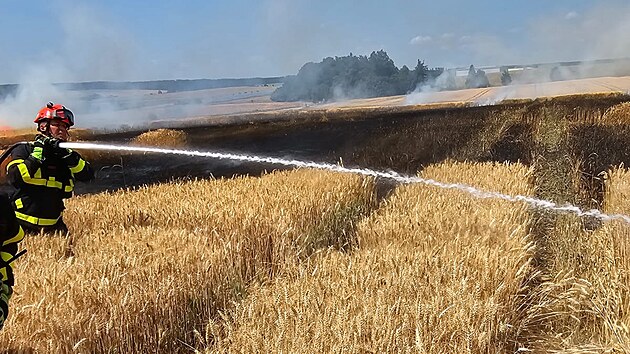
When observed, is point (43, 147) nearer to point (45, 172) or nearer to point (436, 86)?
point (45, 172)

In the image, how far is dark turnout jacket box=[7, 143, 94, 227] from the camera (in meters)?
5.22

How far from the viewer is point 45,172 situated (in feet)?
18.0

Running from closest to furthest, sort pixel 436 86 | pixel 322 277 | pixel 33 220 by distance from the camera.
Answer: pixel 322 277 < pixel 33 220 < pixel 436 86

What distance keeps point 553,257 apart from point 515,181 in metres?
3.12

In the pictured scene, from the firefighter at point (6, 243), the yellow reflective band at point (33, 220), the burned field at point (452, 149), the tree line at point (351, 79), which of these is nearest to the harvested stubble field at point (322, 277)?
the yellow reflective band at point (33, 220)

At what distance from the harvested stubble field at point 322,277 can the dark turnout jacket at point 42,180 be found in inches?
12.1

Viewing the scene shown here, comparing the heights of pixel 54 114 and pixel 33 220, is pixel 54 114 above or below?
above

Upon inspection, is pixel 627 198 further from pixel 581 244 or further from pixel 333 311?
pixel 333 311

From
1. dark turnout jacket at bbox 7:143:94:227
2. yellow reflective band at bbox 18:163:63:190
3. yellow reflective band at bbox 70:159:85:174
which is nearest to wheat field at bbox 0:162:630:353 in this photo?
dark turnout jacket at bbox 7:143:94:227

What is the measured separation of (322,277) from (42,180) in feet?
9.82

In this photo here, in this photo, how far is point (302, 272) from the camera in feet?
17.1

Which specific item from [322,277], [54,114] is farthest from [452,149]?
[54,114]

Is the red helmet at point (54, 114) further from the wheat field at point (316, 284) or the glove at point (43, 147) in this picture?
the wheat field at point (316, 284)

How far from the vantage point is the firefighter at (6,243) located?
275 centimetres
